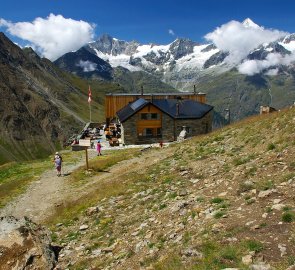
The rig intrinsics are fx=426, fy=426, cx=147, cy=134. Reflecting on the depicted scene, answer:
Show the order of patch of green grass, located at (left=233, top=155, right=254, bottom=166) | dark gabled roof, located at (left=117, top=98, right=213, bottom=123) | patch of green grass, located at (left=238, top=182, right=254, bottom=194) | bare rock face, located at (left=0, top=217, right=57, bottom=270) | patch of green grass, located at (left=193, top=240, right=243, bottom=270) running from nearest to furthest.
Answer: patch of green grass, located at (left=193, top=240, right=243, bottom=270) < bare rock face, located at (left=0, top=217, right=57, bottom=270) < patch of green grass, located at (left=238, top=182, right=254, bottom=194) < patch of green grass, located at (left=233, top=155, right=254, bottom=166) < dark gabled roof, located at (left=117, top=98, right=213, bottom=123)

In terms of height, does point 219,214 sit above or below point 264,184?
below

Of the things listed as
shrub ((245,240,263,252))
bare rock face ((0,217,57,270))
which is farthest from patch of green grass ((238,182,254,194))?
bare rock face ((0,217,57,270))

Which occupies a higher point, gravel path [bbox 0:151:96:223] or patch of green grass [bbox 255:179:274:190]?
patch of green grass [bbox 255:179:274:190]

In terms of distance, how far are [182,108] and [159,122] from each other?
5.61 m

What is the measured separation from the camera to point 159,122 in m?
77.6

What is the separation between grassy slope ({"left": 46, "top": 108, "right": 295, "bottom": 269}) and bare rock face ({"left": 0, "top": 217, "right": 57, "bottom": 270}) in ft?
3.58

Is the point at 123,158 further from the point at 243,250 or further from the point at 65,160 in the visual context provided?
the point at 243,250

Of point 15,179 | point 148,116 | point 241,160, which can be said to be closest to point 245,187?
point 241,160

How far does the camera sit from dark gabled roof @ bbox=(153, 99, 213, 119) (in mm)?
78312

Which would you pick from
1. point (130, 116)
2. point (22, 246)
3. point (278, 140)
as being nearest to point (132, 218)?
point (22, 246)

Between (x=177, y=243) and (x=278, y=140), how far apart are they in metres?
13.1

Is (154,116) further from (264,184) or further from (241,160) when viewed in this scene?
(264,184)

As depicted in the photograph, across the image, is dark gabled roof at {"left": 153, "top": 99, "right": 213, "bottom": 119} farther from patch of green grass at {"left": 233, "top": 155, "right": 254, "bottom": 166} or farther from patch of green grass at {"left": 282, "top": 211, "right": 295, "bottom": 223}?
patch of green grass at {"left": 282, "top": 211, "right": 295, "bottom": 223}

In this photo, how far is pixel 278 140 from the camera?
2636 centimetres
